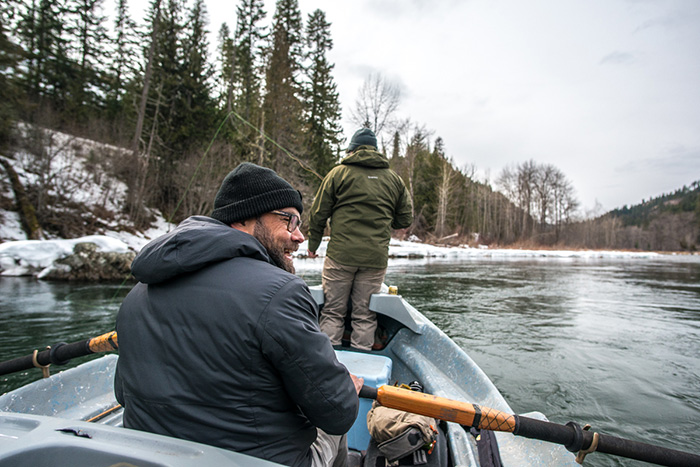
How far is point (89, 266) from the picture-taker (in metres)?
10.6

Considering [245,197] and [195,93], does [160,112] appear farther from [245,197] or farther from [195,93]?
[245,197]

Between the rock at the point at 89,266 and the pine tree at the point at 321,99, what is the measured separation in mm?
17368

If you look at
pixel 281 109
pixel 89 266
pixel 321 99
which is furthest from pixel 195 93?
pixel 89 266

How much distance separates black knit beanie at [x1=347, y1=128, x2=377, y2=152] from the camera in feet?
10.7

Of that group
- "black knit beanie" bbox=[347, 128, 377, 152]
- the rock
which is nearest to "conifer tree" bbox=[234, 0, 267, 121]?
the rock

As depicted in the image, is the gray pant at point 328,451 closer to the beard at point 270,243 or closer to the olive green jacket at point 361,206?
the beard at point 270,243

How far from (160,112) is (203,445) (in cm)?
2588

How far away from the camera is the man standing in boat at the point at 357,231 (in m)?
3.12

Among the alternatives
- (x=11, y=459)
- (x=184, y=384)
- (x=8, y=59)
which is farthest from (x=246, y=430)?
(x=8, y=59)

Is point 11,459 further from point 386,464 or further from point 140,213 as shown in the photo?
point 140,213

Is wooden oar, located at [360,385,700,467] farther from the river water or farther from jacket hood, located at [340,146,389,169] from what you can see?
jacket hood, located at [340,146,389,169]

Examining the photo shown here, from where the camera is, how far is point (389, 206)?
3238 millimetres

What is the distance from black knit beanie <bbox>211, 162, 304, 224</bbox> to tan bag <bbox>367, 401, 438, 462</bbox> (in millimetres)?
1226

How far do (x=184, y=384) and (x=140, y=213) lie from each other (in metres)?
20.4
